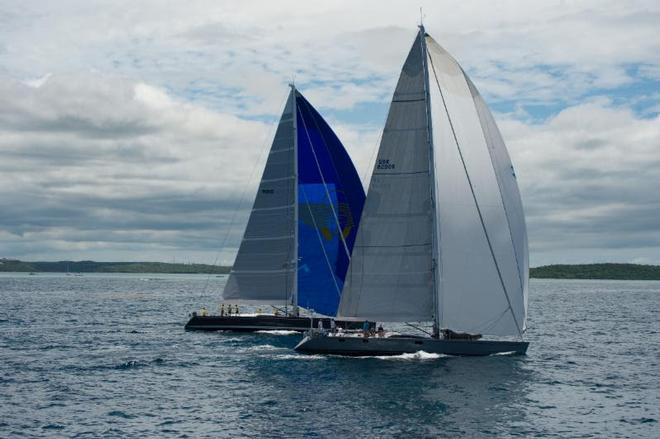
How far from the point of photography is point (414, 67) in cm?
4641

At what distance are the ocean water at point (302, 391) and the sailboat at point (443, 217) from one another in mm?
2864

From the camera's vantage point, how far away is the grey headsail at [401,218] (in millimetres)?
46375

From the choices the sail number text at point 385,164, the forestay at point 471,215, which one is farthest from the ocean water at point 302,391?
the sail number text at point 385,164

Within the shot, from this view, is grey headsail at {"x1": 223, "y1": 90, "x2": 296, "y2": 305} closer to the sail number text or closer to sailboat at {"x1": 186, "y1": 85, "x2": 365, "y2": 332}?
sailboat at {"x1": 186, "y1": 85, "x2": 365, "y2": 332}

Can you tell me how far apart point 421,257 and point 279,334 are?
63.9 feet

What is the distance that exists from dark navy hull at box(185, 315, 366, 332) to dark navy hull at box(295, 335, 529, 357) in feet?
37.8

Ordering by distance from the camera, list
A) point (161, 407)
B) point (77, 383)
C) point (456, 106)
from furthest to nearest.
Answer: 1. point (456, 106)
2. point (77, 383)
3. point (161, 407)

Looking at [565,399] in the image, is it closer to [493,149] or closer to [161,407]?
[493,149]

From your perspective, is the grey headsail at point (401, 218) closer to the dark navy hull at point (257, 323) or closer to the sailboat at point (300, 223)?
the dark navy hull at point (257, 323)

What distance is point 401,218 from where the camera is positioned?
46688mm

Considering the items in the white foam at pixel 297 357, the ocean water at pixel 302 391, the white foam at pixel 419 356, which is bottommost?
the ocean water at pixel 302 391

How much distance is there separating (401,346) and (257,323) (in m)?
18.8

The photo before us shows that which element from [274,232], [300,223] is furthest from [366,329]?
[274,232]

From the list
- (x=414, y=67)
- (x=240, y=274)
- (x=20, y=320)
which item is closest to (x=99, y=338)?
(x=240, y=274)
